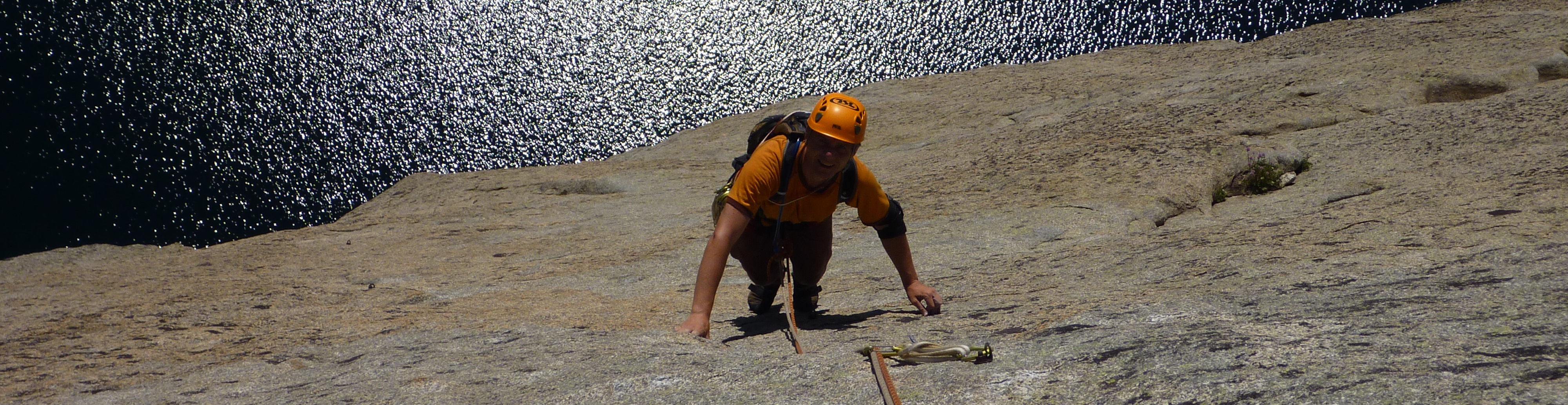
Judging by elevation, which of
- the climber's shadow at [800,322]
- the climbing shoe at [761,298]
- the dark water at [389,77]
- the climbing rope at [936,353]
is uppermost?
the dark water at [389,77]

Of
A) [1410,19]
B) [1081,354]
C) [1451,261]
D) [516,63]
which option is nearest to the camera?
[1081,354]

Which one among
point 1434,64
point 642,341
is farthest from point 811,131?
point 1434,64

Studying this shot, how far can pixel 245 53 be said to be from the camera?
27953mm

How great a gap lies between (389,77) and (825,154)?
25328 millimetres

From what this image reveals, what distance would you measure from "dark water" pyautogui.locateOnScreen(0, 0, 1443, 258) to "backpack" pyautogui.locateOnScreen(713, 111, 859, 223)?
60.3 ft

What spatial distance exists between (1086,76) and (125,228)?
1958 cm

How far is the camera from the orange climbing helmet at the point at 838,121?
4.54 m

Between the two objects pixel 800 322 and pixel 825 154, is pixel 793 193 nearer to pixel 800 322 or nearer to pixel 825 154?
pixel 825 154

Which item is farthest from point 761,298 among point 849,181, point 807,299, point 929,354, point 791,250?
point 929,354

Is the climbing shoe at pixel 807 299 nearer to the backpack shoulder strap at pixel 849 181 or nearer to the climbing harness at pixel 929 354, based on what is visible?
the backpack shoulder strap at pixel 849 181

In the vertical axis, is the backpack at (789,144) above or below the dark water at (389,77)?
below

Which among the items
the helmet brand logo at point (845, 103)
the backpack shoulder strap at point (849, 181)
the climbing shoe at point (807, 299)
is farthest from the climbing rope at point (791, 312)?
the helmet brand logo at point (845, 103)

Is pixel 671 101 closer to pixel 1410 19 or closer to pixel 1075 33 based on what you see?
pixel 1075 33

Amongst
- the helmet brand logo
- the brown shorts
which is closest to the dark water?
the brown shorts
